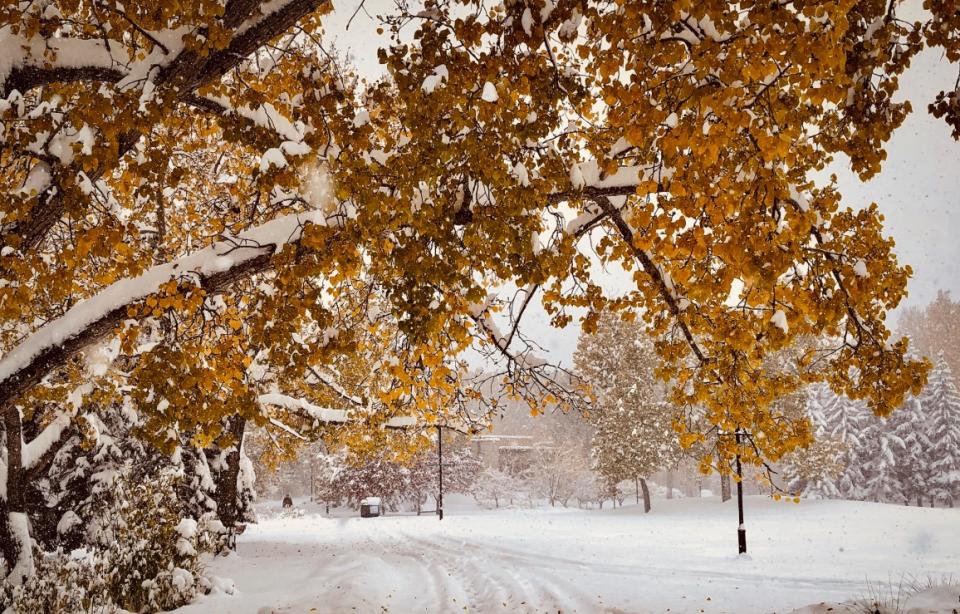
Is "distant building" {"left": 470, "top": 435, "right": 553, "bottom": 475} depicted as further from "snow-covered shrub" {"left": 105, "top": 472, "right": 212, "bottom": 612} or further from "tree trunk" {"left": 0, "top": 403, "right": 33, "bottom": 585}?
"snow-covered shrub" {"left": 105, "top": 472, "right": 212, "bottom": 612}

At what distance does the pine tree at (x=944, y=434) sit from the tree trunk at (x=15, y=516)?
4685 cm

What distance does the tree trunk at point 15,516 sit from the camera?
30.1 ft

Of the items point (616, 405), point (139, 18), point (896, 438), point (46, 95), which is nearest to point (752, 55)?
point (139, 18)

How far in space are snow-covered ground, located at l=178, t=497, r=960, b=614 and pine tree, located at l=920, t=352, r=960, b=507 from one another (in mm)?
15487

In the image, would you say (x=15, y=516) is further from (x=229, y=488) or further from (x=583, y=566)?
(x=583, y=566)

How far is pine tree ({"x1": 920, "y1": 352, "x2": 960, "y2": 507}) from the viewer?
3581 cm

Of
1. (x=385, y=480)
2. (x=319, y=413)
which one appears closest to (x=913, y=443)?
(x=385, y=480)

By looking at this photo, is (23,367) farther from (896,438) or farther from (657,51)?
(896,438)

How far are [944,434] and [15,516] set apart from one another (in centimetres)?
4833

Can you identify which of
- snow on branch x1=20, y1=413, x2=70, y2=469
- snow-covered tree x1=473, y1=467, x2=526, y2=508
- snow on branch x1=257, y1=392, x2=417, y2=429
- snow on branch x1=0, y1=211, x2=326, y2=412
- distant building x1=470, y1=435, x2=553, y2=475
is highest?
snow on branch x1=0, y1=211, x2=326, y2=412

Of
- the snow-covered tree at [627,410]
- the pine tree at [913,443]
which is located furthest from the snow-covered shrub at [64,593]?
the pine tree at [913,443]

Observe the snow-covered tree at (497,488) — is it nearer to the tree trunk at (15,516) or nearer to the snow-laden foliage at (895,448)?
the snow-laden foliage at (895,448)

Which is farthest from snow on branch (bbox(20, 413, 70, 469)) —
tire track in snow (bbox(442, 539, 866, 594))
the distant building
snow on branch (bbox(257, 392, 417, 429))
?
the distant building

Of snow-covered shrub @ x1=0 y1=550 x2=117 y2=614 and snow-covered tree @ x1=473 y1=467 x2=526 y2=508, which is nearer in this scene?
snow-covered shrub @ x1=0 y1=550 x2=117 y2=614
